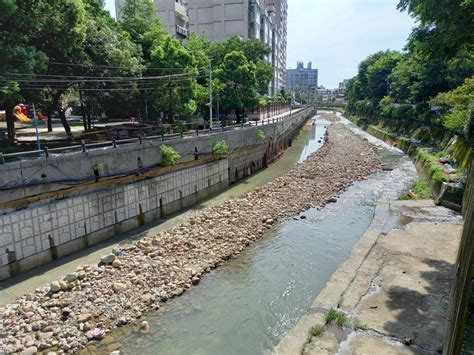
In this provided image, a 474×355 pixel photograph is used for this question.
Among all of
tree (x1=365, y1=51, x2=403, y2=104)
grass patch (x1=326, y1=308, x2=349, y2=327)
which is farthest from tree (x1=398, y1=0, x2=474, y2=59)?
tree (x1=365, y1=51, x2=403, y2=104)

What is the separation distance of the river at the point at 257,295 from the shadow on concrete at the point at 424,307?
3285 mm

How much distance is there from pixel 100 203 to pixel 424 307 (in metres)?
14.1

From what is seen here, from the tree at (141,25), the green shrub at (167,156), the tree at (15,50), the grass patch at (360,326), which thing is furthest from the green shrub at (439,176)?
the tree at (141,25)

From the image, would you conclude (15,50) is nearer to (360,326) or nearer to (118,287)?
(118,287)

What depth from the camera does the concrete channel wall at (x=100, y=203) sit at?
1336 cm

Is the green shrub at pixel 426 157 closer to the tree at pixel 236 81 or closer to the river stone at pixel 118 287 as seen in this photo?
the tree at pixel 236 81

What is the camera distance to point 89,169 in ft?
54.1

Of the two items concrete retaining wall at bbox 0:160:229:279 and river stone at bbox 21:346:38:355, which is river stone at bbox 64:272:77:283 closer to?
concrete retaining wall at bbox 0:160:229:279

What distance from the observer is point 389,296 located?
10219 mm

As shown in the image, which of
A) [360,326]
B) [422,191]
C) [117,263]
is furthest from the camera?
[422,191]

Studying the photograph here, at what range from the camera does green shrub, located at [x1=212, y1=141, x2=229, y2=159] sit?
2547cm

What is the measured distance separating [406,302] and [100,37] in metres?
23.1

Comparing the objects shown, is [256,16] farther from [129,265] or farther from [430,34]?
[129,265]

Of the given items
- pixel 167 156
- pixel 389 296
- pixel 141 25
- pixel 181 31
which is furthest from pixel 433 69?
pixel 181 31
